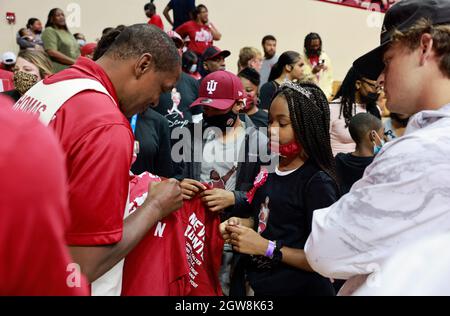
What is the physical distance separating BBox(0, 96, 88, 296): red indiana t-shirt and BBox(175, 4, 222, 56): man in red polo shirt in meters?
7.92

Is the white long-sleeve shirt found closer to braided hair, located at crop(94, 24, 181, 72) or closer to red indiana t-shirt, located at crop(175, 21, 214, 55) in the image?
braided hair, located at crop(94, 24, 181, 72)

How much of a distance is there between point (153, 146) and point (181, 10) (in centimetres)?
625

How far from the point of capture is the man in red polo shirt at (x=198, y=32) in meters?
8.47

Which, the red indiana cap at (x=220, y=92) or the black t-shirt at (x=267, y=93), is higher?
the red indiana cap at (x=220, y=92)

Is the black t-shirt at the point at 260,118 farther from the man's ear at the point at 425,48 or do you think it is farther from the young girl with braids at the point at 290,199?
the man's ear at the point at 425,48

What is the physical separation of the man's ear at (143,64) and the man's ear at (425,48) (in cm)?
102

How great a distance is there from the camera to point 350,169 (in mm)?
3553

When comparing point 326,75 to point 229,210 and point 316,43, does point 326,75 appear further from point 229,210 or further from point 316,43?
point 229,210

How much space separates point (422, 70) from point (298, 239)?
42.3 inches

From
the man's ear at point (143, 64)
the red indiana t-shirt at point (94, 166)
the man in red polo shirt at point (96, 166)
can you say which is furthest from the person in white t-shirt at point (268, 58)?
the red indiana t-shirt at point (94, 166)

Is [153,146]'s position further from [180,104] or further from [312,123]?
[180,104]

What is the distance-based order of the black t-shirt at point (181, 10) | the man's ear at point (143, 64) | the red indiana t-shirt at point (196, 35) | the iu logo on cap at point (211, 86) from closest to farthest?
the man's ear at point (143, 64) → the iu logo on cap at point (211, 86) → the red indiana t-shirt at point (196, 35) → the black t-shirt at point (181, 10)

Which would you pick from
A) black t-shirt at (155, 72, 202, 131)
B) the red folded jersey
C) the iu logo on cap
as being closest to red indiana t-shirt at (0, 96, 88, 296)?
the red folded jersey

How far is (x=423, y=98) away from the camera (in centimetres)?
141
